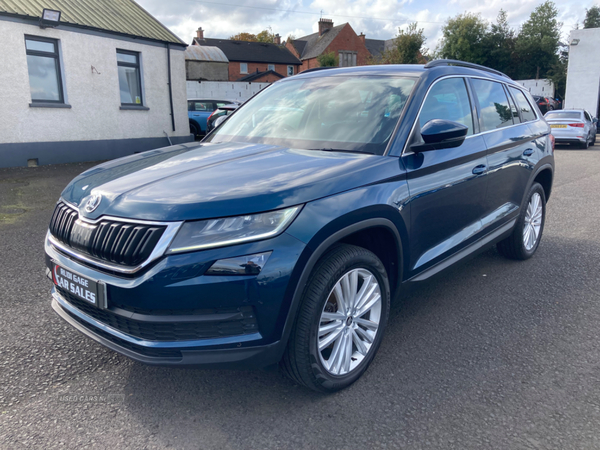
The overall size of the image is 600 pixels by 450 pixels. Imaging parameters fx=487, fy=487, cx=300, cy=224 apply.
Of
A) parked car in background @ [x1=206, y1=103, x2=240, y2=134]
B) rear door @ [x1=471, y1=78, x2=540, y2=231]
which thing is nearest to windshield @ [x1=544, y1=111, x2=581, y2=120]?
parked car in background @ [x1=206, y1=103, x2=240, y2=134]

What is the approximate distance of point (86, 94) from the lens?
1259 centimetres

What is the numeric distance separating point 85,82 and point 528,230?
11575mm

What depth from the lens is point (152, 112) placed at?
14.5 meters

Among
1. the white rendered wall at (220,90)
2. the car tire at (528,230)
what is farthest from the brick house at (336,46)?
the car tire at (528,230)

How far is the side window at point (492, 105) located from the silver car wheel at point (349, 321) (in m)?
1.97

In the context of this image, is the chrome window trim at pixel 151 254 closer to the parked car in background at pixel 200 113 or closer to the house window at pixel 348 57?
the parked car in background at pixel 200 113

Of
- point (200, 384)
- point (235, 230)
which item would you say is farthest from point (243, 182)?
point (200, 384)

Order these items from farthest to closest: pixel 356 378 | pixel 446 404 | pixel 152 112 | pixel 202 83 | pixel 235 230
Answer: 1. pixel 202 83
2. pixel 152 112
3. pixel 356 378
4. pixel 446 404
5. pixel 235 230

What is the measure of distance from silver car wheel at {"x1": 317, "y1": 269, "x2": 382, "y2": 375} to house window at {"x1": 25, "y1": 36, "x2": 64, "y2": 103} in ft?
38.3

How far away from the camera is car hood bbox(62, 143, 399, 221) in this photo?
2264 mm

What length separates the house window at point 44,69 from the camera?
11.5 meters

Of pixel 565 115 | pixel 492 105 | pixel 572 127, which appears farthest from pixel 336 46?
pixel 492 105

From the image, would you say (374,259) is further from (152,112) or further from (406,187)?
(152,112)

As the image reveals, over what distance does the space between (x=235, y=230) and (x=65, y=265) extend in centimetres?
101
